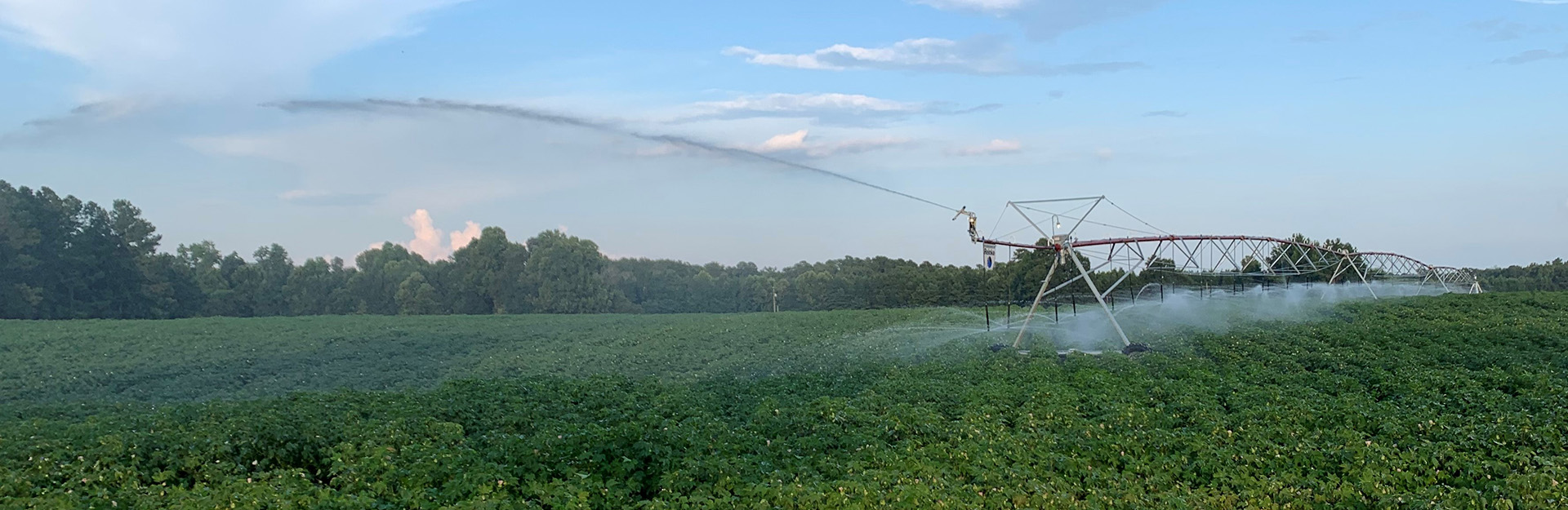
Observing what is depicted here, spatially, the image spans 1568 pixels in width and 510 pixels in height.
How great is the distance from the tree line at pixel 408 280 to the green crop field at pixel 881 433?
3280 centimetres

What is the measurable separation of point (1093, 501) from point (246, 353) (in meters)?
34.9

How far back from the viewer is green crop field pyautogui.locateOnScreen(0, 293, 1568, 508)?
12.8 meters

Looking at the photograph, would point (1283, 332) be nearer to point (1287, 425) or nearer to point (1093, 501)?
point (1287, 425)

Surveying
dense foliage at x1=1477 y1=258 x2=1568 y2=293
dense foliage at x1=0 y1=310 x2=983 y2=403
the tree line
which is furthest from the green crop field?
dense foliage at x1=1477 y1=258 x2=1568 y2=293

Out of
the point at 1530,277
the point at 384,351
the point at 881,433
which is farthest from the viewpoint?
the point at 1530,277

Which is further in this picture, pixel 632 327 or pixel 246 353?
pixel 632 327

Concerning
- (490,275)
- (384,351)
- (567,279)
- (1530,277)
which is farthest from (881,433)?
(1530,277)

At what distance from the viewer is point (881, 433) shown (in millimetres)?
16812

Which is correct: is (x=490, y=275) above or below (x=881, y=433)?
above

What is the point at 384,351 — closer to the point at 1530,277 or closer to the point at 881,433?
the point at 881,433

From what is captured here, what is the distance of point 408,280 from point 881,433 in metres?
82.9

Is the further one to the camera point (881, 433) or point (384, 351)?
point (384, 351)

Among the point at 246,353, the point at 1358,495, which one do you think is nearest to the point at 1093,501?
the point at 1358,495

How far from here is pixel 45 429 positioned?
1675cm
